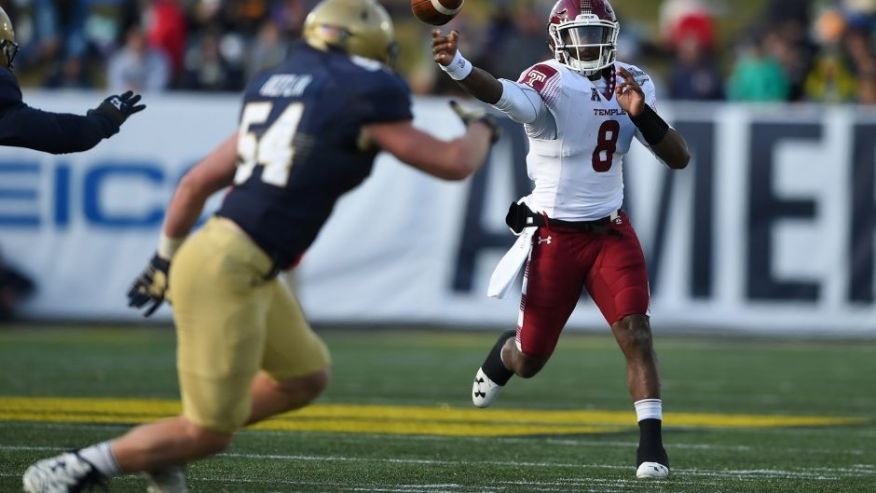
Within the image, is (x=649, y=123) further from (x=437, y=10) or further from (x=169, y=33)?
(x=169, y=33)

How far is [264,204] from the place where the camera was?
502 cm

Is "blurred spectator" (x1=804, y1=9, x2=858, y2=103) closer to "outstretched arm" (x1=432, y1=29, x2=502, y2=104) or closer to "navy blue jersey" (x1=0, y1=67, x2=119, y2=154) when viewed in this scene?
"outstretched arm" (x1=432, y1=29, x2=502, y2=104)

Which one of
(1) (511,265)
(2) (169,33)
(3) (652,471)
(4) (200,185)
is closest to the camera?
(4) (200,185)

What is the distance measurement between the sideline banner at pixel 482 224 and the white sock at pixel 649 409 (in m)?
7.60

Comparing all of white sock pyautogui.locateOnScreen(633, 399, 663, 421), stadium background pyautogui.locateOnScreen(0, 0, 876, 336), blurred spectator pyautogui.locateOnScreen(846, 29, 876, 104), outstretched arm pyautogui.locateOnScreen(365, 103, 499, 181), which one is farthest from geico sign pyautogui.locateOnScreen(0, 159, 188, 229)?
outstretched arm pyautogui.locateOnScreen(365, 103, 499, 181)

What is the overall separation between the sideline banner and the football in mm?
7179

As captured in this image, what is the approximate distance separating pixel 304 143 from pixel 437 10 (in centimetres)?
214

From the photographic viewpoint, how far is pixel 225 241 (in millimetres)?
5004

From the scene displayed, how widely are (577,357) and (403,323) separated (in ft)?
7.60

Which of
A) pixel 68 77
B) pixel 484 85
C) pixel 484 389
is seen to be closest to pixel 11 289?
pixel 68 77

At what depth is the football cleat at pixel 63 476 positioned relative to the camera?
16.6ft

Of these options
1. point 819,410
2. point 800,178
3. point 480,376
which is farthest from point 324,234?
point 480,376

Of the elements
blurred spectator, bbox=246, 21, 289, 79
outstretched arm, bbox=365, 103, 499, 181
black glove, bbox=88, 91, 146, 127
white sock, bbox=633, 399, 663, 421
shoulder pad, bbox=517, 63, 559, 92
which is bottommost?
white sock, bbox=633, 399, 663, 421

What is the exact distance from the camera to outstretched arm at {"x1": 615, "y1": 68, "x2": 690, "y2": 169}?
671 centimetres
